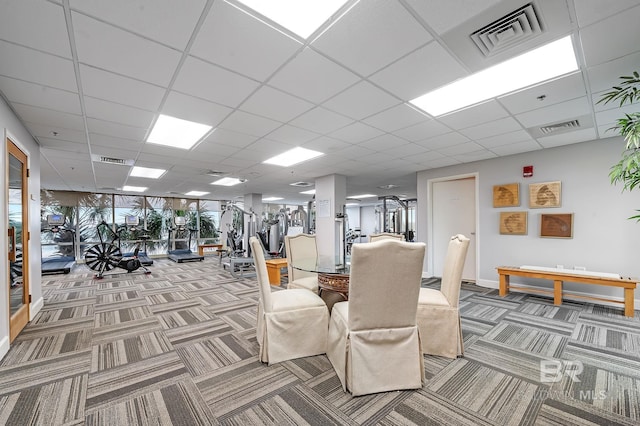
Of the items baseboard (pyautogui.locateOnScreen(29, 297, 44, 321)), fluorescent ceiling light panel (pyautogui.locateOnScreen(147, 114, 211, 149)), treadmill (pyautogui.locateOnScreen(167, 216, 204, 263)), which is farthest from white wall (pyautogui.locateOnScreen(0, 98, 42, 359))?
treadmill (pyautogui.locateOnScreen(167, 216, 204, 263))

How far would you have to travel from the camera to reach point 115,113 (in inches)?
116

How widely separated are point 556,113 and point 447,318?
8.82 ft

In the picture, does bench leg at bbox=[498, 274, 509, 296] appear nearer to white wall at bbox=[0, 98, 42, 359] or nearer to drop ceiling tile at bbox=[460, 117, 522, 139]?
drop ceiling tile at bbox=[460, 117, 522, 139]

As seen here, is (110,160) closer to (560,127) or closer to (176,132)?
(176,132)

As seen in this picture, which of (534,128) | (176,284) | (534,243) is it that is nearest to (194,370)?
(176,284)

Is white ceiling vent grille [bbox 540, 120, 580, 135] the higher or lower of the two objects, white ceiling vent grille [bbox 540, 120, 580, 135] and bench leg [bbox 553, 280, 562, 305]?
the higher

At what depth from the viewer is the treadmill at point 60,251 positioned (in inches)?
262

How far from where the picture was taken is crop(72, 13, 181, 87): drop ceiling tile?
170cm

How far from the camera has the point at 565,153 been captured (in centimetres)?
A: 431

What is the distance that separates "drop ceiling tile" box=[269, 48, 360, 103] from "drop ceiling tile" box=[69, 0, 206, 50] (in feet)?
2.35

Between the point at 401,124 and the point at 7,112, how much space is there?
4204 mm

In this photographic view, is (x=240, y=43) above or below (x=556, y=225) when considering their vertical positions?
above

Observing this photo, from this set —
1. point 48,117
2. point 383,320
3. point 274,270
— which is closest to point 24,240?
point 48,117

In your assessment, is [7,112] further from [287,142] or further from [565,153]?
[565,153]
